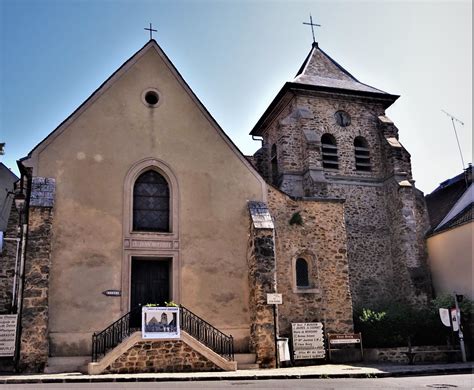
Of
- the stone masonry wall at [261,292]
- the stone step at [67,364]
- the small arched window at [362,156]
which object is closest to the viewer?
the stone step at [67,364]

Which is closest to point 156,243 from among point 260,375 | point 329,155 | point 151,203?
point 151,203

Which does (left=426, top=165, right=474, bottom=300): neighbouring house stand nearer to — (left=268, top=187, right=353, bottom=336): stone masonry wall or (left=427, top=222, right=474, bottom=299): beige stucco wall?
(left=427, top=222, right=474, bottom=299): beige stucco wall

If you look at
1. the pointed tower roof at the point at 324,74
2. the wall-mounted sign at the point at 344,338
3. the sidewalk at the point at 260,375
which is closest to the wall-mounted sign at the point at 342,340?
the wall-mounted sign at the point at 344,338

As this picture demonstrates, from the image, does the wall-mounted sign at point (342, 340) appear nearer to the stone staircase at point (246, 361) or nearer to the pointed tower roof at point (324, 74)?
the stone staircase at point (246, 361)

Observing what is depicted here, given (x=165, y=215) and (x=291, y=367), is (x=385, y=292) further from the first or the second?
(x=165, y=215)

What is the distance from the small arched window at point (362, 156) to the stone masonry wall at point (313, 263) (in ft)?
24.4

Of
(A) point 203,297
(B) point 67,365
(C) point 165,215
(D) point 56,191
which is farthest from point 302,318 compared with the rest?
(D) point 56,191

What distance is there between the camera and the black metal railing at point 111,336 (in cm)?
1465

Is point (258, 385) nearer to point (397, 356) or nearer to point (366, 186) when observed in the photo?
point (397, 356)

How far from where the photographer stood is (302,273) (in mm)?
19328

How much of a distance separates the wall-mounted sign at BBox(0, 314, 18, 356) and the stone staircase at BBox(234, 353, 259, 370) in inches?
251

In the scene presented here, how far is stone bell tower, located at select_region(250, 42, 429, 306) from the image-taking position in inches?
952

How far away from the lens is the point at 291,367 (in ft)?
53.2

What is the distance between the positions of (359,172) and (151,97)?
12.4 metres
